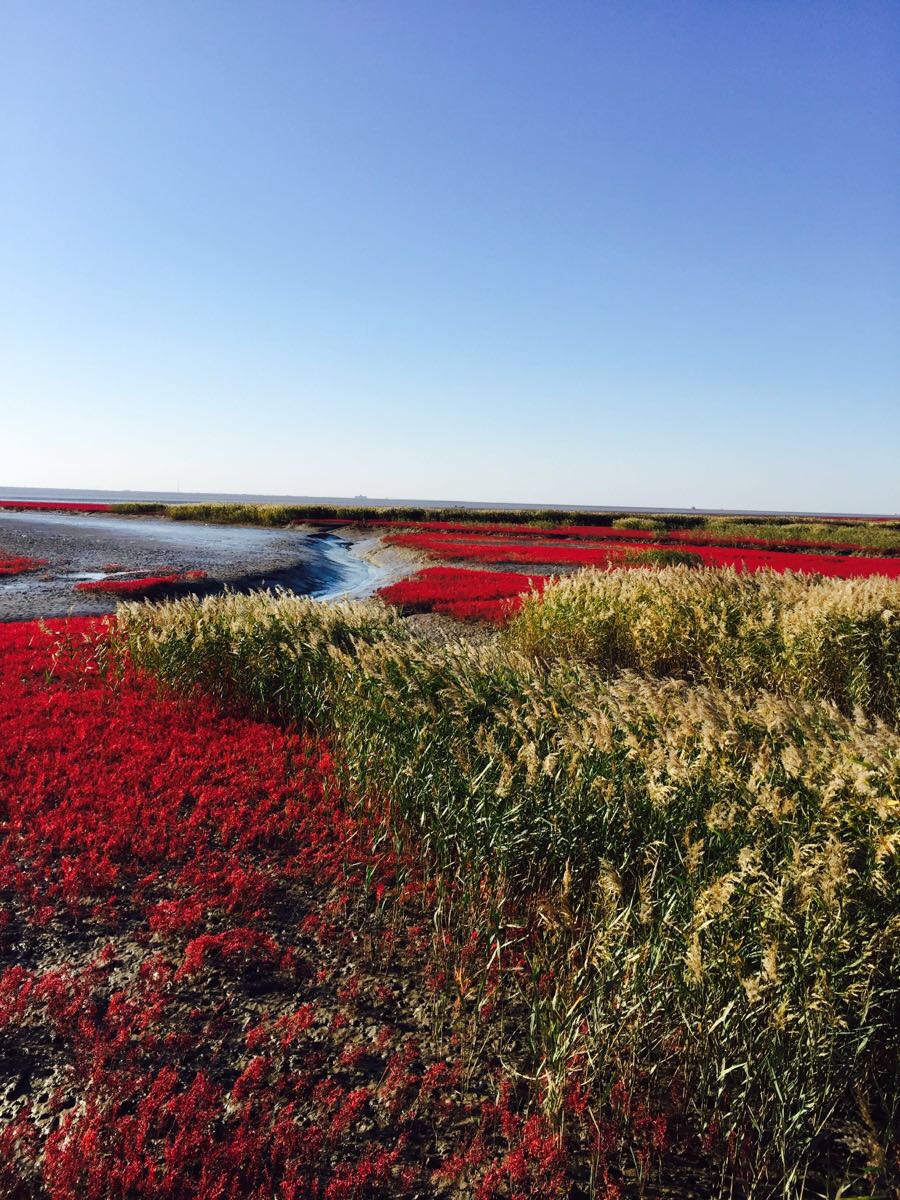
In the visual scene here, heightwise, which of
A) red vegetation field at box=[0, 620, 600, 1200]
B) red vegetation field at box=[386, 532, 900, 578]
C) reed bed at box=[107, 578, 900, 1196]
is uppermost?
red vegetation field at box=[386, 532, 900, 578]

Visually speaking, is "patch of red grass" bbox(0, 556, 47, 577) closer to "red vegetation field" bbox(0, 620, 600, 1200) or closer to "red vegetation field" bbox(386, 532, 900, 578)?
"red vegetation field" bbox(386, 532, 900, 578)

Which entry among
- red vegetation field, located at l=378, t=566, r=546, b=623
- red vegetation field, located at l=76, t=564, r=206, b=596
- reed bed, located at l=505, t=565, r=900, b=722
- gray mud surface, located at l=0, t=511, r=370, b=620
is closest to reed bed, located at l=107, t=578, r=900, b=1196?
reed bed, located at l=505, t=565, r=900, b=722

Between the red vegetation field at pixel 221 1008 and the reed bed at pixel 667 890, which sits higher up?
the reed bed at pixel 667 890

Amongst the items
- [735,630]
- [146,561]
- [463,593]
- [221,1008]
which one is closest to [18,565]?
[146,561]

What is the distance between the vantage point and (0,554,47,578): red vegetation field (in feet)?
81.0

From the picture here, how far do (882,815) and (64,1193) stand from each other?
14.2 ft

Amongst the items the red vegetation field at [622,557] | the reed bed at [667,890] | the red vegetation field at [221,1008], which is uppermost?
the red vegetation field at [622,557]

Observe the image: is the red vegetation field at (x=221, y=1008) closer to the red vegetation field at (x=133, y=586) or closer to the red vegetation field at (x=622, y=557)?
the red vegetation field at (x=133, y=586)

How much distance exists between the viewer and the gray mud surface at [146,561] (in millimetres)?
20719

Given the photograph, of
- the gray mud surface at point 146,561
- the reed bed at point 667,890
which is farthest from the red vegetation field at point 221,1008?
the gray mud surface at point 146,561

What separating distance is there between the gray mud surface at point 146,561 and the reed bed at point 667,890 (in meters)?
16.7

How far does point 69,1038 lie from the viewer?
3.91 meters

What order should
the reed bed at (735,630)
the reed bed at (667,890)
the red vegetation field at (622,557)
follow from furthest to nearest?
the red vegetation field at (622,557)
the reed bed at (735,630)
the reed bed at (667,890)

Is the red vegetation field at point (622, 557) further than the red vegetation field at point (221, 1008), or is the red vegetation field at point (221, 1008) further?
the red vegetation field at point (622, 557)
